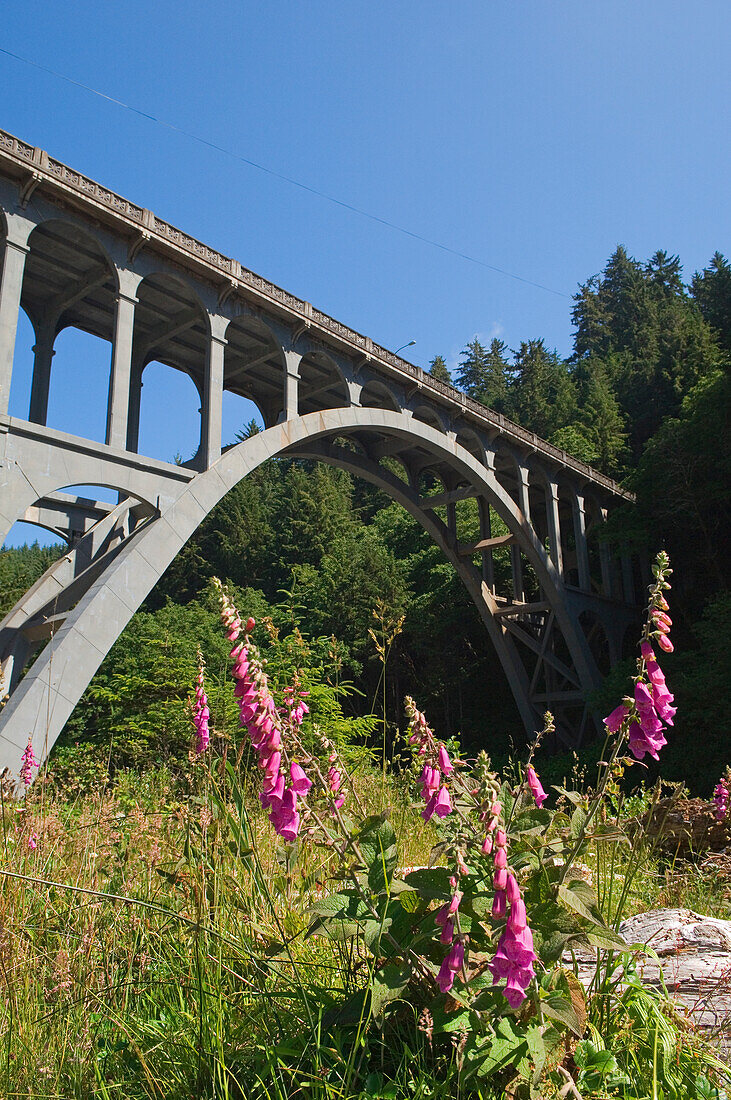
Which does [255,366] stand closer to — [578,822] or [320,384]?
[320,384]

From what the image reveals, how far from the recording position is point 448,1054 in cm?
186

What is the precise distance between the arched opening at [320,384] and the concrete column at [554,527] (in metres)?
6.77

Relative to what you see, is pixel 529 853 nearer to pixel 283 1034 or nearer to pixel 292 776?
pixel 292 776

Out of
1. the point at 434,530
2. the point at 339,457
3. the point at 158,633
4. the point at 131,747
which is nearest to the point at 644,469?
the point at 434,530

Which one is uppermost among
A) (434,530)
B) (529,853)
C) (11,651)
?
(434,530)

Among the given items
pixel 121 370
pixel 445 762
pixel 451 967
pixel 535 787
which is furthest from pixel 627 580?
pixel 451 967

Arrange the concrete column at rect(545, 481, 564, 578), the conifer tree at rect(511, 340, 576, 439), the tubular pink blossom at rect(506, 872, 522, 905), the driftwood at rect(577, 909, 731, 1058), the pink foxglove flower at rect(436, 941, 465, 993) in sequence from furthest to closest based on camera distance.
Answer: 1. the conifer tree at rect(511, 340, 576, 439)
2. the concrete column at rect(545, 481, 564, 578)
3. the driftwood at rect(577, 909, 731, 1058)
4. the pink foxglove flower at rect(436, 941, 465, 993)
5. the tubular pink blossom at rect(506, 872, 522, 905)

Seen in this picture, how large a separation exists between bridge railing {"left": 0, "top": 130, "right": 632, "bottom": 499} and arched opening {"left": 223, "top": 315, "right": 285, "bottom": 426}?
2.32ft

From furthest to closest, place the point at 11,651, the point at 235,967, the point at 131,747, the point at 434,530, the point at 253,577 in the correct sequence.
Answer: the point at 253,577 < the point at 434,530 < the point at 131,747 < the point at 11,651 < the point at 235,967

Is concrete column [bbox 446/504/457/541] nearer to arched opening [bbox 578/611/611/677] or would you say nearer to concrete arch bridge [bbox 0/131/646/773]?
concrete arch bridge [bbox 0/131/646/773]

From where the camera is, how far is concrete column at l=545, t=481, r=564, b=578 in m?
21.0

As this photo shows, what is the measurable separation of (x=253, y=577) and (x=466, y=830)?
134 feet

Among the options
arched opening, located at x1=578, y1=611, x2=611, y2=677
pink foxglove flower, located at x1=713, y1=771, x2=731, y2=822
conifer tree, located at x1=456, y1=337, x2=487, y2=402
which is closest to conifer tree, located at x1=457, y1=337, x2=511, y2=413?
conifer tree, located at x1=456, y1=337, x2=487, y2=402

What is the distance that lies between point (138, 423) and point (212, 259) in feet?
9.67
